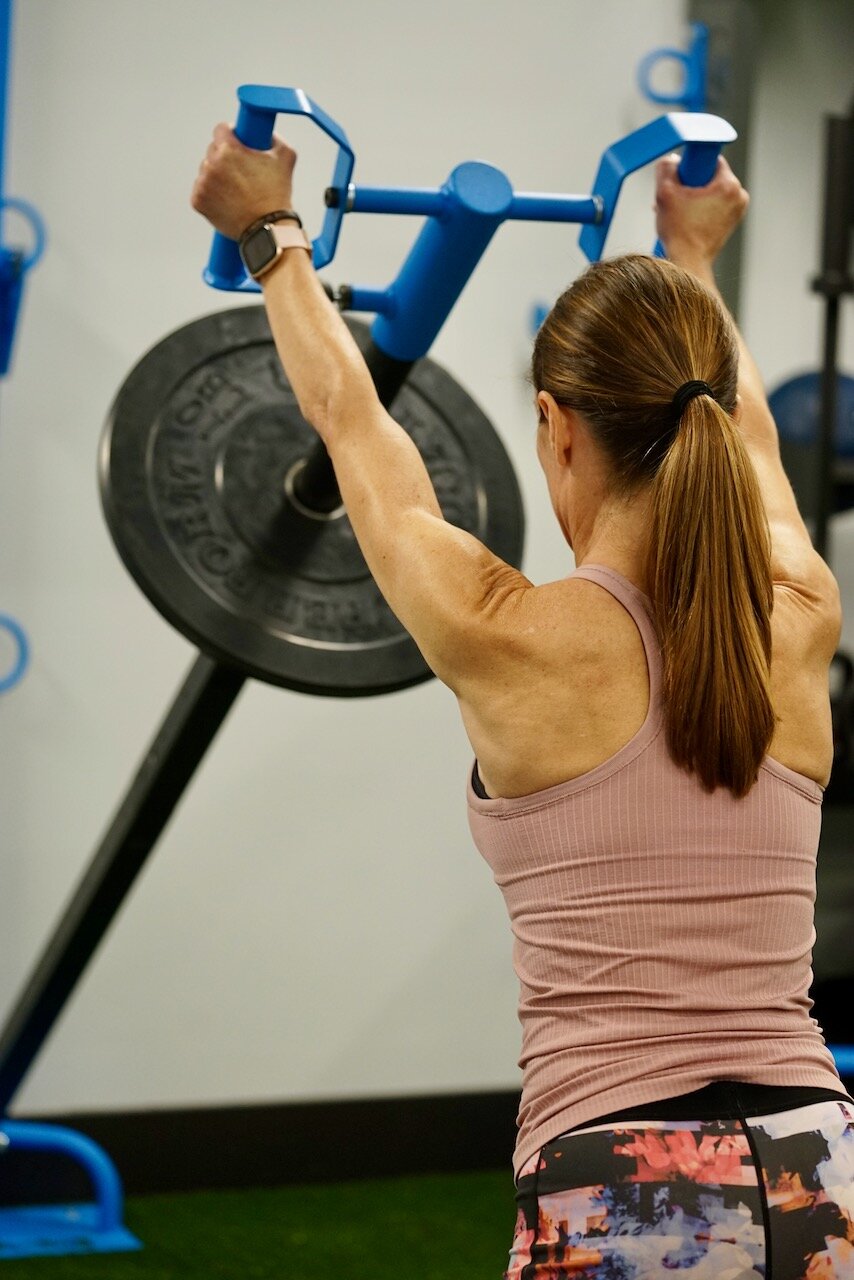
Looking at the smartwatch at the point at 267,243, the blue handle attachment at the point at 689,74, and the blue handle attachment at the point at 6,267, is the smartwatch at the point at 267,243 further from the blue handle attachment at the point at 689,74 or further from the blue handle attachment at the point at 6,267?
the blue handle attachment at the point at 689,74

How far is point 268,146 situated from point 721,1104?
926mm

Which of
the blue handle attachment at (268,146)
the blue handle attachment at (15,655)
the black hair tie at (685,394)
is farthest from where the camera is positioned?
the blue handle attachment at (15,655)

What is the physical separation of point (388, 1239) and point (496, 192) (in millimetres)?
2125

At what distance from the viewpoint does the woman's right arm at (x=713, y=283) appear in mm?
1297

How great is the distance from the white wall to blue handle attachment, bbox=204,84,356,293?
4.85ft

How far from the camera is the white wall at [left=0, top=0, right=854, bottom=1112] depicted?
284cm

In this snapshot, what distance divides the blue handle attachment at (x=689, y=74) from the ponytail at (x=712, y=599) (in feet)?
7.97

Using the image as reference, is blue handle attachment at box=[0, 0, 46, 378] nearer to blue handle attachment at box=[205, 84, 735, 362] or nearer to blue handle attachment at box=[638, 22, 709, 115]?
blue handle attachment at box=[205, 84, 735, 362]

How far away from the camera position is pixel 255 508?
1726 millimetres

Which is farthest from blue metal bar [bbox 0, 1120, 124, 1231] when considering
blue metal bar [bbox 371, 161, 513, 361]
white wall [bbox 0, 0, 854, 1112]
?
blue metal bar [bbox 371, 161, 513, 361]

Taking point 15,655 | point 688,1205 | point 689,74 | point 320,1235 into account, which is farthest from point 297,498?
point 689,74

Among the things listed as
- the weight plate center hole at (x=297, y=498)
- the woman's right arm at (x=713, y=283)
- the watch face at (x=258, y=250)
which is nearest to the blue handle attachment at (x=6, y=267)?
the weight plate center hole at (x=297, y=498)

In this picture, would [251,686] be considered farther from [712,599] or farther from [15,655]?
[712,599]

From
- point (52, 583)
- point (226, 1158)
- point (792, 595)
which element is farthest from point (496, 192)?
point (226, 1158)
